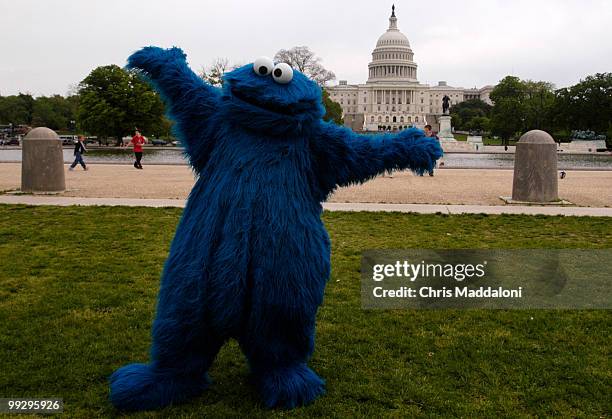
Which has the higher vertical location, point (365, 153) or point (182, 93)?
point (182, 93)

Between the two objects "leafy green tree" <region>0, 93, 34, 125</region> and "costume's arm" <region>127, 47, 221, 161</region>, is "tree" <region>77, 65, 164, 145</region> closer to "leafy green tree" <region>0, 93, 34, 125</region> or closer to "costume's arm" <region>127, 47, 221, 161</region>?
"leafy green tree" <region>0, 93, 34, 125</region>

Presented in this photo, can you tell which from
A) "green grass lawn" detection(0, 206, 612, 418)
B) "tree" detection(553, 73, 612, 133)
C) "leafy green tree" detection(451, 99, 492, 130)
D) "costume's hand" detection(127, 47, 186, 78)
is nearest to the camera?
"green grass lawn" detection(0, 206, 612, 418)

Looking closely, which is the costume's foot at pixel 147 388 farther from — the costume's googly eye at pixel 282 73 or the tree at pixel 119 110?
the tree at pixel 119 110

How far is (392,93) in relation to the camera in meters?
115

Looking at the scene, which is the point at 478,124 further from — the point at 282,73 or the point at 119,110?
the point at 282,73

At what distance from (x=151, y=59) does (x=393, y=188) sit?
33.1ft

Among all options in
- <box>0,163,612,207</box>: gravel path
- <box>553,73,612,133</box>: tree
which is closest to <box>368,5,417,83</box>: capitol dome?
<box>553,73,612,133</box>: tree

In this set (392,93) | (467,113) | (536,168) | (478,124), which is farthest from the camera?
(392,93)

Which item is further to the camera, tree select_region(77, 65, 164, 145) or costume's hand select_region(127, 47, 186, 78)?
tree select_region(77, 65, 164, 145)

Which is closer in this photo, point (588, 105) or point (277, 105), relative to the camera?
point (277, 105)

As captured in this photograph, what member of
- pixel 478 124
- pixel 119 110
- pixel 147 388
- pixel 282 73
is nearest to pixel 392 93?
pixel 478 124

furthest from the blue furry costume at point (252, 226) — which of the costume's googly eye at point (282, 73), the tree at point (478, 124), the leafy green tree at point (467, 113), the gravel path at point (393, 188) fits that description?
the leafy green tree at point (467, 113)

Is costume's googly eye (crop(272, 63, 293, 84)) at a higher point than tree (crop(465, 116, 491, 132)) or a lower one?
lower

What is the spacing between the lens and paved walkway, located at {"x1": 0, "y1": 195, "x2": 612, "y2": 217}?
9359mm
